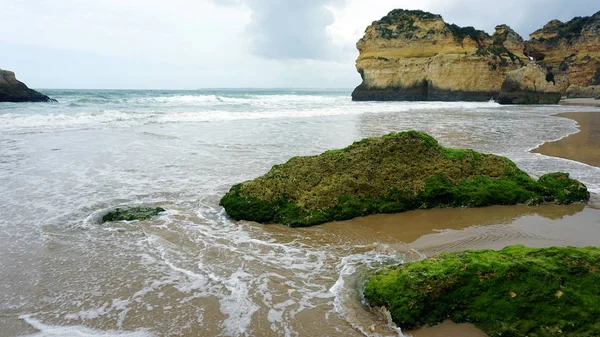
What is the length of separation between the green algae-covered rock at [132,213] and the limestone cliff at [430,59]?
44027 mm

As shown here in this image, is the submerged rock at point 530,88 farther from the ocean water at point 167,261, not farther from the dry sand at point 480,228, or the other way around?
the dry sand at point 480,228

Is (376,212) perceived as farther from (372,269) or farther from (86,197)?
(86,197)

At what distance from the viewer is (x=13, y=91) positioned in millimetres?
34938

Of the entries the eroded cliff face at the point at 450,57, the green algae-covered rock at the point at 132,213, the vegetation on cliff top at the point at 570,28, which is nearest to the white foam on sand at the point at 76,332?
the green algae-covered rock at the point at 132,213

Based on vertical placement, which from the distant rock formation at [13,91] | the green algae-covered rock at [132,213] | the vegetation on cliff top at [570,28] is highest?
the vegetation on cliff top at [570,28]

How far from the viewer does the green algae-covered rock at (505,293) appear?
2.93 m

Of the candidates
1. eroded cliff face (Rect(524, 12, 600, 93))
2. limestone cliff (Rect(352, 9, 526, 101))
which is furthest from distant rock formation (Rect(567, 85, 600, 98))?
limestone cliff (Rect(352, 9, 526, 101))

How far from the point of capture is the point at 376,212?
227 inches

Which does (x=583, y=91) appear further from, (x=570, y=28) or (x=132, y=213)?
(x=132, y=213)

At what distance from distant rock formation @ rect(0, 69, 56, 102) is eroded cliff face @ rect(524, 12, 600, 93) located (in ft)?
175

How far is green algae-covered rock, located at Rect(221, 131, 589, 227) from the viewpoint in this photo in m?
5.70

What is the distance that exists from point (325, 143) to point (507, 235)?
7.93 metres

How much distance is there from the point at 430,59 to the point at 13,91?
143ft

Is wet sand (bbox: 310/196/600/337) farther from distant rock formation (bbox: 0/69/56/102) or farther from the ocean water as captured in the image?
distant rock formation (bbox: 0/69/56/102)
